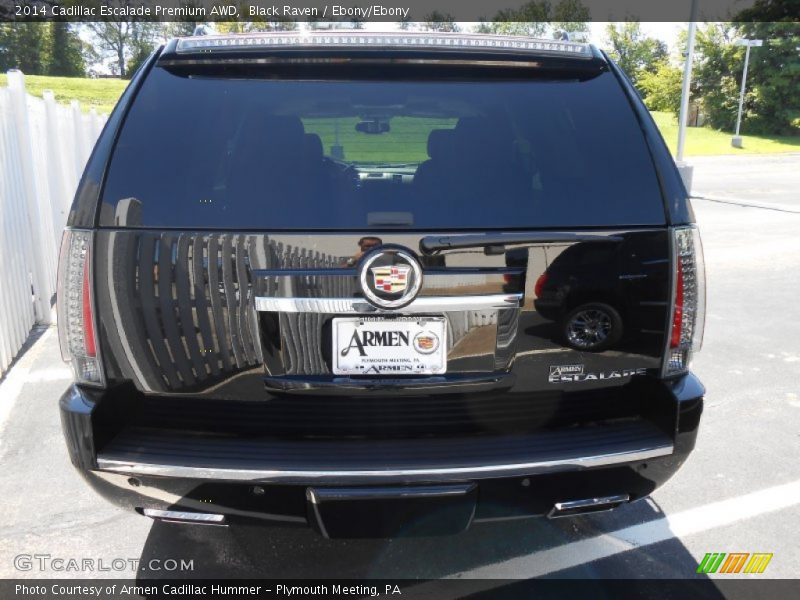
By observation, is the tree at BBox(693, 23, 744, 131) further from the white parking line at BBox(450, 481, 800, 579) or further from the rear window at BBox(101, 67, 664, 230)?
the rear window at BBox(101, 67, 664, 230)

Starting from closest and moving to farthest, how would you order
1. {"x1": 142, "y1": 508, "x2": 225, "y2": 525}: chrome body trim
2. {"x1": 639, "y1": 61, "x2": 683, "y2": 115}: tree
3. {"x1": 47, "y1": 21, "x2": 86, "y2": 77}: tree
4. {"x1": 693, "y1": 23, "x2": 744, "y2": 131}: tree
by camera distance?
{"x1": 142, "y1": 508, "x2": 225, "y2": 525}: chrome body trim → {"x1": 693, "y1": 23, "x2": 744, "y2": 131}: tree → {"x1": 639, "y1": 61, "x2": 683, "y2": 115}: tree → {"x1": 47, "y1": 21, "x2": 86, "y2": 77}: tree

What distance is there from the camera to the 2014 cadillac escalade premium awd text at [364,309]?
6.41 feet

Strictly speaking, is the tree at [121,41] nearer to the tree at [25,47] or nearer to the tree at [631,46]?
the tree at [25,47]

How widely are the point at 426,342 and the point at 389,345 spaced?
11cm

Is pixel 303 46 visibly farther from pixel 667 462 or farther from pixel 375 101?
pixel 667 462

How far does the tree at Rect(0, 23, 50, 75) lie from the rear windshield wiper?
62.4m

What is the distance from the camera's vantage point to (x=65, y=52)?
61281 millimetres

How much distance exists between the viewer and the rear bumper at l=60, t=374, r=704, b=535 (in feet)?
6.36

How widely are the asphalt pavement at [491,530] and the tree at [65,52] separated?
65122mm

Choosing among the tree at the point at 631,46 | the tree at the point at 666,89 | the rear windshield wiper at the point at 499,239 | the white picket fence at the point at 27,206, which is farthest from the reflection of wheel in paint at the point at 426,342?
the tree at the point at 631,46

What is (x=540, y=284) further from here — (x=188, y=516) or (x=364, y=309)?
(x=188, y=516)

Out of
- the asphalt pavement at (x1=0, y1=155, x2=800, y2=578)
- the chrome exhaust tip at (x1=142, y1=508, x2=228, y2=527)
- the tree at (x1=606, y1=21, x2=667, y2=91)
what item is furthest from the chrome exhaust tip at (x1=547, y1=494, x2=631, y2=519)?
the tree at (x1=606, y1=21, x2=667, y2=91)

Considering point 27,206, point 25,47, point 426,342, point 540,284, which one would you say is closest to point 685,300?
point 540,284

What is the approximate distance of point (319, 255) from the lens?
76.3 inches
